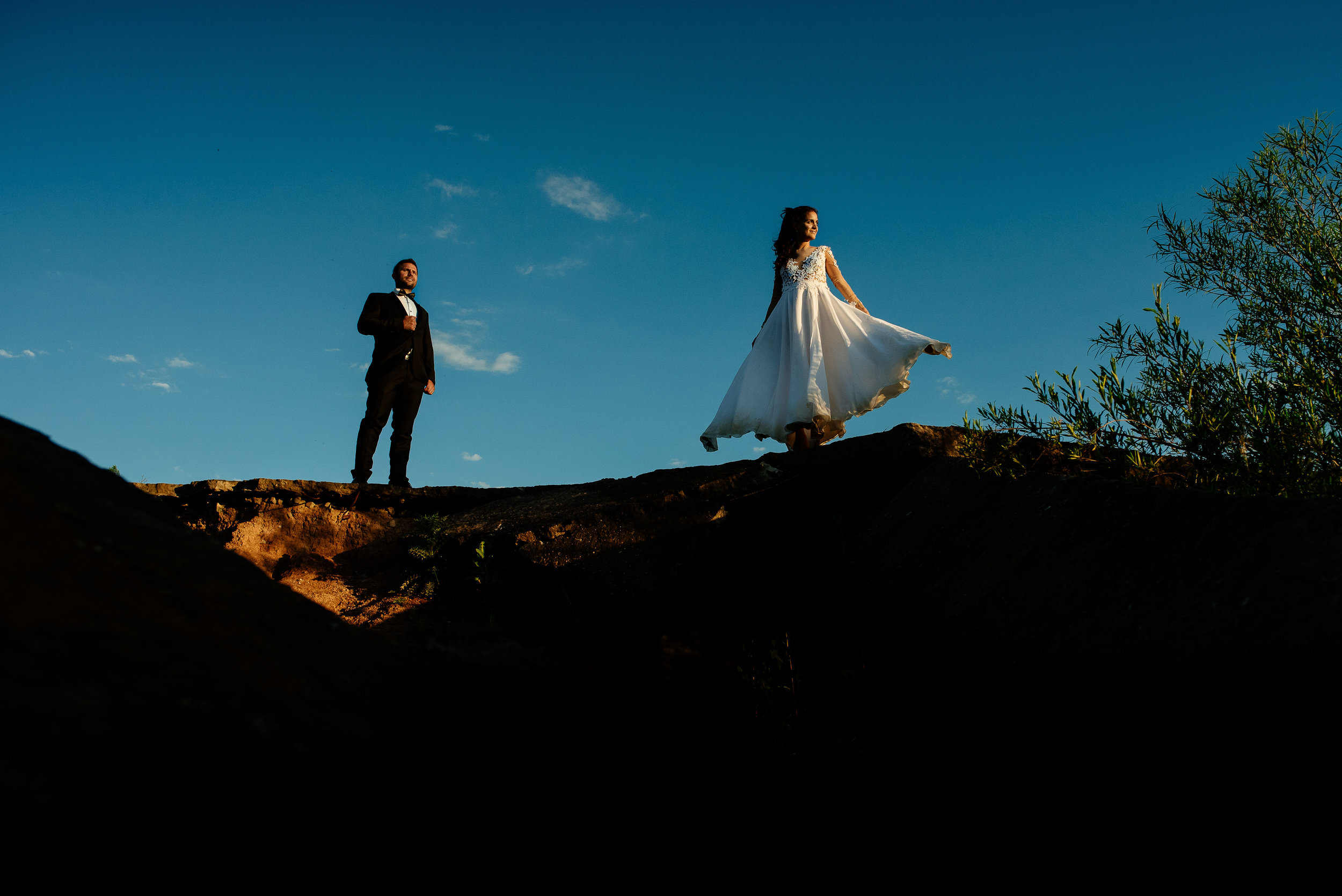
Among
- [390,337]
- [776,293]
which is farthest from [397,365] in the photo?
[776,293]

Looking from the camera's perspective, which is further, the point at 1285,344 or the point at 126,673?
the point at 1285,344

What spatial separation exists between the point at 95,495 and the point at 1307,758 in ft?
9.06

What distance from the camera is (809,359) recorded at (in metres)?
7.17

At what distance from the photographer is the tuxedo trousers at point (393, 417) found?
300 inches

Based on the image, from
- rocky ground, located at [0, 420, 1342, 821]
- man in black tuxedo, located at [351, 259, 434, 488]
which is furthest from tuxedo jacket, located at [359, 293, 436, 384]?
rocky ground, located at [0, 420, 1342, 821]

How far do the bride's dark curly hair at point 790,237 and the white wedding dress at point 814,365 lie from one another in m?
0.15

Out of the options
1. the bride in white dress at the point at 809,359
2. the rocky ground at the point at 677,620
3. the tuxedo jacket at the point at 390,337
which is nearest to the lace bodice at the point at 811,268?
the bride in white dress at the point at 809,359

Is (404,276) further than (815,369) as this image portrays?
Yes

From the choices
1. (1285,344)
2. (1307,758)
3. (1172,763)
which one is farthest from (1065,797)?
(1285,344)

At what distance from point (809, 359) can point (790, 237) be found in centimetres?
162

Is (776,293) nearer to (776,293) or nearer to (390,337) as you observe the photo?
(776,293)

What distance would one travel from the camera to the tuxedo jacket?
7.91 meters

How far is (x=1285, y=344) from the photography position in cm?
381

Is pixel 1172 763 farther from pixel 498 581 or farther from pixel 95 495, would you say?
pixel 498 581
